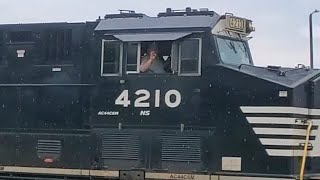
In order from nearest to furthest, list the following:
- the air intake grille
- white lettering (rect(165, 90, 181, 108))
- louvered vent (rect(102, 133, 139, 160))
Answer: white lettering (rect(165, 90, 181, 108)), louvered vent (rect(102, 133, 139, 160)), the air intake grille

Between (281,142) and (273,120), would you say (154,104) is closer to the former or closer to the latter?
(273,120)

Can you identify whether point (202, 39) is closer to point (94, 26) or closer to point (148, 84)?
point (148, 84)

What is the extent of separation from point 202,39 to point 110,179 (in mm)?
3176

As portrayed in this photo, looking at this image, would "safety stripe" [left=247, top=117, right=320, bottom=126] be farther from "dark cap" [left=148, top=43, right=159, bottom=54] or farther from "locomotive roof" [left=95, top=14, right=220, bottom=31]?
"dark cap" [left=148, top=43, right=159, bottom=54]

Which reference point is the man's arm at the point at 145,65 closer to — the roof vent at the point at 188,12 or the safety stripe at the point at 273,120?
the roof vent at the point at 188,12

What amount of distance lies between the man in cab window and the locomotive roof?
1.49ft

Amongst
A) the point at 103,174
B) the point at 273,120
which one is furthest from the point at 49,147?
the point at 273,120

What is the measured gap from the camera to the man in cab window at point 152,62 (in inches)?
476

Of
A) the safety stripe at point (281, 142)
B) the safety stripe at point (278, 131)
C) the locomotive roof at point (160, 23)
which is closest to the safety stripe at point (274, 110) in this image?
the safety stripe at point (278, 131)

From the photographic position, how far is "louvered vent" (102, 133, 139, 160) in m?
12.2

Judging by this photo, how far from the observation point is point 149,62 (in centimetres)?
1212

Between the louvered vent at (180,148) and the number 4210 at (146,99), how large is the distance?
1.98 feet

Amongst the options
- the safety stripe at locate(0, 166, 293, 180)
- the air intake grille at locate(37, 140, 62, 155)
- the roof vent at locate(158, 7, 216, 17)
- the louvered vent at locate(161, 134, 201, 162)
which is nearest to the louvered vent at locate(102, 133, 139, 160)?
the safety stripe at locate(0, 166, 293, 180)

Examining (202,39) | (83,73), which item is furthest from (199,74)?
(83,73)
